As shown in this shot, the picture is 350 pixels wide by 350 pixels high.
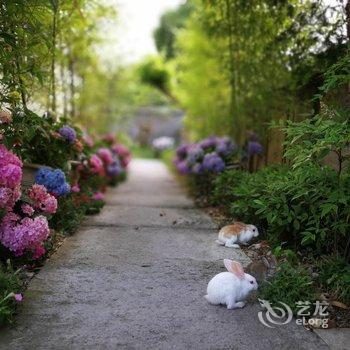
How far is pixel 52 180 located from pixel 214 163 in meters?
2.55

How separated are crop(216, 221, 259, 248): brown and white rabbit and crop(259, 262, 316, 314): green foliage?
104 cm

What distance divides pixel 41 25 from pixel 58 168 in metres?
1.28

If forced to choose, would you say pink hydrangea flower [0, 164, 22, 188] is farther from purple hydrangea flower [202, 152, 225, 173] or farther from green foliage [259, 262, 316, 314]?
purple hydrangea flower [202, 152, 225, 173]

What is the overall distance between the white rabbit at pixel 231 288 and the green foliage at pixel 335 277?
46cm

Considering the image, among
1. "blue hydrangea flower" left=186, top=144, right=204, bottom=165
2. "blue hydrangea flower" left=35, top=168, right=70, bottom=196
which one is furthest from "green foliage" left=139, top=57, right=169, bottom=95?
"blue hydrangea flower" left=35, top=168, right=70, bottom=196

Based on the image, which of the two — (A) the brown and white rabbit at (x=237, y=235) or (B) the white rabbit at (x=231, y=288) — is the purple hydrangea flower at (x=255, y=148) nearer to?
(A) the brown and white rabbit at (x=237, y=235)

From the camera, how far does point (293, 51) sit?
4.88 metres

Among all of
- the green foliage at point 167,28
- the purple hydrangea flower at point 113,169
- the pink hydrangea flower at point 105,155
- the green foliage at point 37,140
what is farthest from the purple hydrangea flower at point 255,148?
the green foliage at point 167,28

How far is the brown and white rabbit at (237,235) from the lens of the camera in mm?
3902

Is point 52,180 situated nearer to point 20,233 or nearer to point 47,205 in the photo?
point 47,205

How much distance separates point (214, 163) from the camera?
6059 mm

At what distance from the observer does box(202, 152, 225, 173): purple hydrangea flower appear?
604cm

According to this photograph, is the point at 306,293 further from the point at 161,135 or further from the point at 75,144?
the point at 161,135

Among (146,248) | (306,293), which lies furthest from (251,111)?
(306,293)
